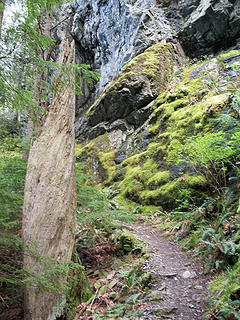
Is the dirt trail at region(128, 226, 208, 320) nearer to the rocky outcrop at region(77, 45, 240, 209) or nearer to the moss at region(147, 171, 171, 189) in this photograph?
the rocky outcrop at region(77, 45, 240, 209)

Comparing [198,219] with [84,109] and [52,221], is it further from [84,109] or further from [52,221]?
[84,109]

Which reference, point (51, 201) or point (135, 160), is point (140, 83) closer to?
point (135, 160)

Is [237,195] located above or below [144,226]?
above

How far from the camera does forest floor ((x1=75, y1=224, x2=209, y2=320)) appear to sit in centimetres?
250

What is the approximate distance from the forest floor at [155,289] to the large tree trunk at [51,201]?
679mm

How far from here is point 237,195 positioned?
13.3 feet

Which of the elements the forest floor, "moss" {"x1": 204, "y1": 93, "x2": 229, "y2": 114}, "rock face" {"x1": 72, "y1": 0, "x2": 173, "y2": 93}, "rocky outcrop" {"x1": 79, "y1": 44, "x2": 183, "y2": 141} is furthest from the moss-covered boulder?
the forest floor

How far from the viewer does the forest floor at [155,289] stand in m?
2.50

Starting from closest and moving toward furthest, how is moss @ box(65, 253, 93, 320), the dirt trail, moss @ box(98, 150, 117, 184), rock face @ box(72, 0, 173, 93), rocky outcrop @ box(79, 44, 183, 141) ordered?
the dirt trail
moss @ box(65, 253, 93, 320)
moss @ box(98, 150, 117, 184)
rocky outcrop @ box(79, 44, 183, 141)
rock face @ box(72, 0, 173, 93)

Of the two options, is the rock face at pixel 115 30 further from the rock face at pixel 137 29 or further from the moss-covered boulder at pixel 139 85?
the moss-covered boulder at pixel 139 85

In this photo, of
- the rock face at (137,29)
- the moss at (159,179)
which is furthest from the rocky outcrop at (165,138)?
the rock face at (137,29)

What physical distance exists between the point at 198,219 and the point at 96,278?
8.18 feet

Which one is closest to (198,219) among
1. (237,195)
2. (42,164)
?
(237,195)

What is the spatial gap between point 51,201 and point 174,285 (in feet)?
7.50
